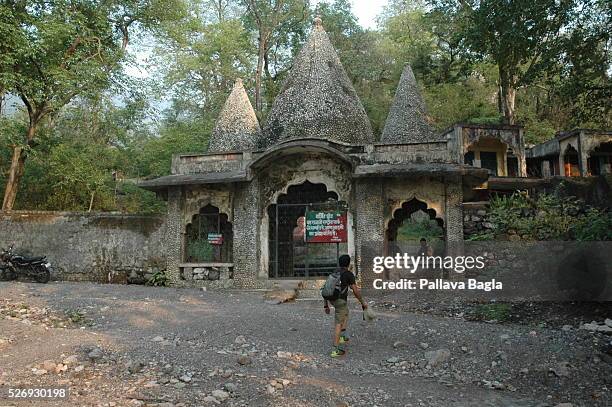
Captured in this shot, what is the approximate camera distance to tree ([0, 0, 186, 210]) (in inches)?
648

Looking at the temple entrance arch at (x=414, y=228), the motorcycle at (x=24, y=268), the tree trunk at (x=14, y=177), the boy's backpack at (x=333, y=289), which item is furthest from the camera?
the tree trunk at (x=14, y=177)

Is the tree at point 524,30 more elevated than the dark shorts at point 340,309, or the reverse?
the tree at point 524,30

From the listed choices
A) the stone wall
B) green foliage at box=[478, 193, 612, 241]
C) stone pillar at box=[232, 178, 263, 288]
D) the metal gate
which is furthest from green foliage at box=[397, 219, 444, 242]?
the stone wall

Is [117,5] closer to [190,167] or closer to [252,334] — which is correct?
[190,167]

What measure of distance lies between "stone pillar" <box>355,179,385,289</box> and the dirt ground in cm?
330

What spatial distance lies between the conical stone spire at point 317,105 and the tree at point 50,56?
7868mm

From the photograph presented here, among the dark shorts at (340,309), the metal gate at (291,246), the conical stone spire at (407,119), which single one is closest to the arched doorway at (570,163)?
the conical stone spire at (407,119)

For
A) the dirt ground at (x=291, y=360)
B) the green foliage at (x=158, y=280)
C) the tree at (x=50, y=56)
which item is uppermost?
the tree at (x=50, y=56)

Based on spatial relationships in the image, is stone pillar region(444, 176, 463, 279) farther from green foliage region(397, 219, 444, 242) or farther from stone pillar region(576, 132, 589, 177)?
stone pillar region(576, 132, 589, 177)

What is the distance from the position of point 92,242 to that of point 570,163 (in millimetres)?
22561

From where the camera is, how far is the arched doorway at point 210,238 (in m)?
14.4

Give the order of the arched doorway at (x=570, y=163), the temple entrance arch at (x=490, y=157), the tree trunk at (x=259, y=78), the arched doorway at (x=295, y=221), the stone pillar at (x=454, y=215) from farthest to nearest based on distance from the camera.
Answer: the tree trunk at (x=259, y=78) < the arched doorway at (x=570, y=163) < the temple entrance arch at (x=490, y=157) < the arched doorway at (x=295, y=221) < the stone pillar at (x=454, y=215)

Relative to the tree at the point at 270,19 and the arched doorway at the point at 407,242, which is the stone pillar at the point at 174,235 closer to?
the arched doorway at the point at 407,242

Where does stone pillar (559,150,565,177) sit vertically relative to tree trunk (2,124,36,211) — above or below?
above
